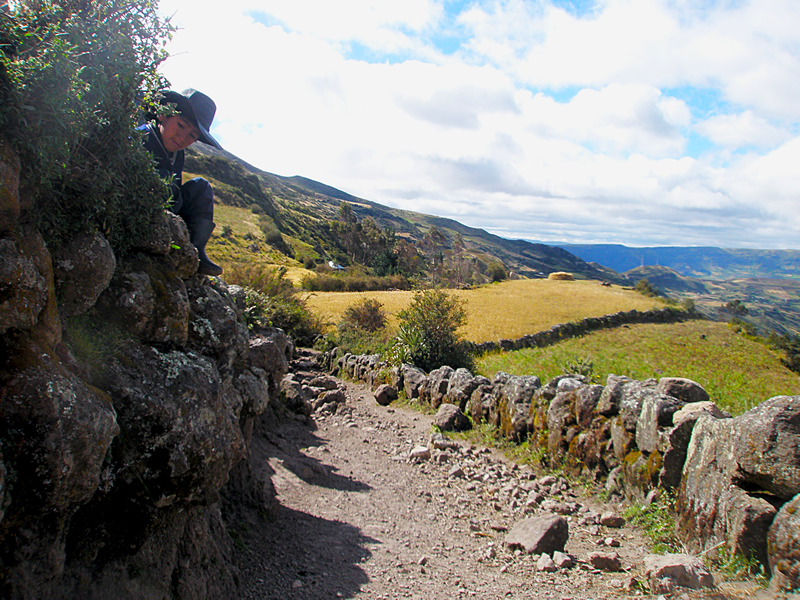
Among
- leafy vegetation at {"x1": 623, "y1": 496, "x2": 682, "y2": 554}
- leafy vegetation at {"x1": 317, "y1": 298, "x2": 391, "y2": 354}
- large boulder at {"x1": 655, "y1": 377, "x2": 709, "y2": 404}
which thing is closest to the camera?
leafy vegetation at {"x1": 623, "y1": 496, "x2": 682, "y2": 554}

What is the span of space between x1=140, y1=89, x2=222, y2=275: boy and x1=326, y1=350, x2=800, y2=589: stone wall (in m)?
5.15

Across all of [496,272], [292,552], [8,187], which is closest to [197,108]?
[8,187]

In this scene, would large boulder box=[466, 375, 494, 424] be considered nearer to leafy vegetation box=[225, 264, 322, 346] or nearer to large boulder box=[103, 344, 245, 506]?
leafy vegetation box=[225, 264, 322, 346]

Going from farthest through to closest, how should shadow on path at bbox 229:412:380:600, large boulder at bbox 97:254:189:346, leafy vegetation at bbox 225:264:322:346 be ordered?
leafy vegetation at bbox 225:264:322:346 → shadow on path at bbox 229:412:380:600 → large boulder at bbox 97:254:189:346

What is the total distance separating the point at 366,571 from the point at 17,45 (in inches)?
186

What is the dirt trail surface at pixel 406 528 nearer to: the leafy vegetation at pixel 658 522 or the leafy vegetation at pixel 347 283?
the leafy vegetation at pixel 658 522

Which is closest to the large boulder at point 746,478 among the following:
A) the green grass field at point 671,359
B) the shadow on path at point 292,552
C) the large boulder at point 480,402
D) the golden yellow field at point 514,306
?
the shadow on path at point 292,552

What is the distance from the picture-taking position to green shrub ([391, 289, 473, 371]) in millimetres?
14367

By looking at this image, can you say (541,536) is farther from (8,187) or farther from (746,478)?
(8,187)

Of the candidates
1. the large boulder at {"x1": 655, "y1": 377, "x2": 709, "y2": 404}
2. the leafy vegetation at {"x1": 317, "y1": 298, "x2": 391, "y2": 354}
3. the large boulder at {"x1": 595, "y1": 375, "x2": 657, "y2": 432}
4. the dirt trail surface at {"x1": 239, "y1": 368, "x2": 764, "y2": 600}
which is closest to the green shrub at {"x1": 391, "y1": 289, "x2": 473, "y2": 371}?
the leafy vegetation at {"x1": 317, "y1": 298, "x2": 391, "y2": 354}

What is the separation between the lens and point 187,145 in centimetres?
381

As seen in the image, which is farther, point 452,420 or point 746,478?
point 452,420

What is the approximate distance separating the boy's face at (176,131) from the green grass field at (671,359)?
14.4 metres

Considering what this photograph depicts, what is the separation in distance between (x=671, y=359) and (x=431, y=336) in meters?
21.3
